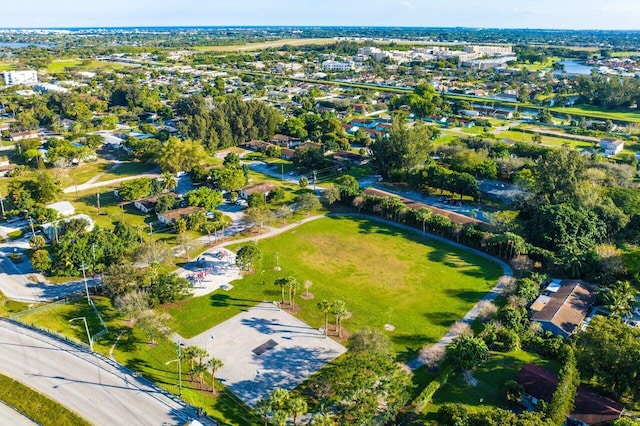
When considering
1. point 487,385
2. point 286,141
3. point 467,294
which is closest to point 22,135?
point 286,141

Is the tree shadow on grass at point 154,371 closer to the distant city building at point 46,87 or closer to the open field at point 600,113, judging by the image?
the open field at point 600,113

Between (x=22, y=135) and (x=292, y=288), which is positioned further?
(x=22, y=135)

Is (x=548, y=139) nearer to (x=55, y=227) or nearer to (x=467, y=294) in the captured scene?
(x=467, y=294)

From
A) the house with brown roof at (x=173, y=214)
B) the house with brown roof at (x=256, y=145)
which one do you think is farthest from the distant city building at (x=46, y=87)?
the house with brown roof at (x=173, y=214)

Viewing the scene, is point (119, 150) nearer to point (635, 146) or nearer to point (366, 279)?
point (366, 279)

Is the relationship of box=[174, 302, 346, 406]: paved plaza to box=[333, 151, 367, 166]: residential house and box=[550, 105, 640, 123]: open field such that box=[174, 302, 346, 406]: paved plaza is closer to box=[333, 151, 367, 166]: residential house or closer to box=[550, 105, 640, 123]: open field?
box=[333, 151, 367, 166]: residential house

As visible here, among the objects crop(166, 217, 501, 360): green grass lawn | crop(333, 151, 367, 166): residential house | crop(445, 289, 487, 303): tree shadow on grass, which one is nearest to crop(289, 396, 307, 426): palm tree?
crop(166, 217, 501, 360): green grass lawn

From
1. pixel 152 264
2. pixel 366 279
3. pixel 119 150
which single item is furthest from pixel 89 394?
pixel 119 150
